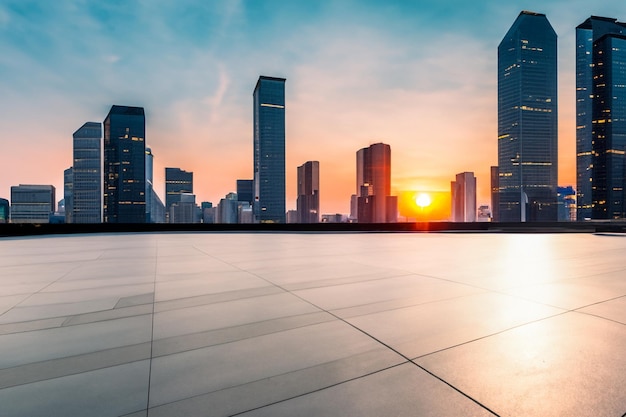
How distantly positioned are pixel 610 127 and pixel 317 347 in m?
259

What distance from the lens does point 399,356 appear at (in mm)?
3188

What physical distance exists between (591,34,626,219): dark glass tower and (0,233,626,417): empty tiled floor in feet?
780

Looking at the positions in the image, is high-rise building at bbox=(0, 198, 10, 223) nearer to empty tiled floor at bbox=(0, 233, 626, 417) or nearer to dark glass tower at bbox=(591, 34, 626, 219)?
empty tiled floor at bbox=(0, 233, 626, 417)

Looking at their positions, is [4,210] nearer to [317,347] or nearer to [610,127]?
[317,347]

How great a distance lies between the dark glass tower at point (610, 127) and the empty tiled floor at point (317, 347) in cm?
23783

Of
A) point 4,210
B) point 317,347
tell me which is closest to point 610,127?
point 317,347

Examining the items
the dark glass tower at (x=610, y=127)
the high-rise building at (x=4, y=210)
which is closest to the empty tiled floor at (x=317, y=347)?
the dark glass tower at (x=610, y=127)

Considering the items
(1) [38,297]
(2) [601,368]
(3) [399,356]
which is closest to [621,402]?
(2) [601,368]

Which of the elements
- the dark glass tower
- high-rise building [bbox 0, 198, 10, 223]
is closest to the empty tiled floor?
the dark glass tower

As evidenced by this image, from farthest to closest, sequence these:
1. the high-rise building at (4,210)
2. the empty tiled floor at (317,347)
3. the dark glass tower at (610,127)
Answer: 1. the high-rise building at (4,210)
2. the dark glass tower at (610,127)
3. the empty tiled floor at (317,347)

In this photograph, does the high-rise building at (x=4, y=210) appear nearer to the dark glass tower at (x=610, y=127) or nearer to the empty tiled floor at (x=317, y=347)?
the empty tiled floor at (x=317, y=347)

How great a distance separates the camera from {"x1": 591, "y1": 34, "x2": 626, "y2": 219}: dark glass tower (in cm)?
18262

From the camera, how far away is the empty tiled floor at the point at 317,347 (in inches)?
97.0

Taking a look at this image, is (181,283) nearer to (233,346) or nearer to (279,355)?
(233,346)
